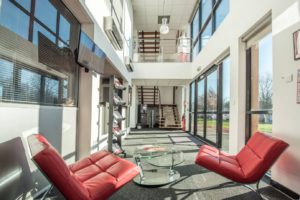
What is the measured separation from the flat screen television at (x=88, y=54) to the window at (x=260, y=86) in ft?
8.54

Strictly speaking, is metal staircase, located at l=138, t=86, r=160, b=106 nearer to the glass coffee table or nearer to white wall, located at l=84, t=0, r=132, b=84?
white wall, located at l=84, t=0, r=132, b=84

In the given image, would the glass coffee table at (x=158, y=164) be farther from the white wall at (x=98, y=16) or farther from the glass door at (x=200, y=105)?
the glass door at (x=200, y=105)

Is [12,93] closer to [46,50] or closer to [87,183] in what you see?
[46,50]

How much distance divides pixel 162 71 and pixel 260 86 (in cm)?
547

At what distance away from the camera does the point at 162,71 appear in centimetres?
846

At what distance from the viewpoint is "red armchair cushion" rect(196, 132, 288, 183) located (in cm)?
200

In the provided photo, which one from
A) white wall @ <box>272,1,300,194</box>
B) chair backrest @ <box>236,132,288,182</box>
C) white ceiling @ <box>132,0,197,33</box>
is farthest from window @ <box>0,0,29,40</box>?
white ceiling @ <box>132,0,197,33</box>

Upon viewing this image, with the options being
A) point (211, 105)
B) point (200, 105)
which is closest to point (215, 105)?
point (211, 105)

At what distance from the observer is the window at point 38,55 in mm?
1595

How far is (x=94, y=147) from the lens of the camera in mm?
3303

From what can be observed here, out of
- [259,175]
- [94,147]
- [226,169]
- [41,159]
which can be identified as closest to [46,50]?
[41,159]

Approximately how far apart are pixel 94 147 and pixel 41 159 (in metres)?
2.06

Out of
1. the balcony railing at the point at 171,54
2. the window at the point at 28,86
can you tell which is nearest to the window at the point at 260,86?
the window at the point at 28,86

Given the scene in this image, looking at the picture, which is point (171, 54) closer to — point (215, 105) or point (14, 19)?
point (215, 105)
